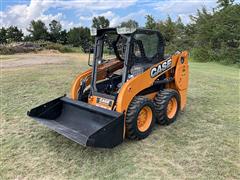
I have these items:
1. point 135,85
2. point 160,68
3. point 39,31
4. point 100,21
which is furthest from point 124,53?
point 100,21

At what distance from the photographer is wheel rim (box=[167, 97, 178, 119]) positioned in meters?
4.78

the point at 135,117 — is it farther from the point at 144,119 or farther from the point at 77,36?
the point at 77,36

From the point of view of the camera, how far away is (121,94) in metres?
3.78

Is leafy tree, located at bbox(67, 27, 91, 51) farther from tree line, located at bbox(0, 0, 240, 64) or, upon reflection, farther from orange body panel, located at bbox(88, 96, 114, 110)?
orange body panel, located at bbox(88, 96, 114, 110)

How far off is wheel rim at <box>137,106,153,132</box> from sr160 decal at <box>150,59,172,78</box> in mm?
566

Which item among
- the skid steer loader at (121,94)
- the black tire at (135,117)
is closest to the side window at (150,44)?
the skid steer loader at (121,94)

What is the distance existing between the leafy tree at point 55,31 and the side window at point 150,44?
31.2 meters

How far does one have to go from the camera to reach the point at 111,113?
12.3 ft

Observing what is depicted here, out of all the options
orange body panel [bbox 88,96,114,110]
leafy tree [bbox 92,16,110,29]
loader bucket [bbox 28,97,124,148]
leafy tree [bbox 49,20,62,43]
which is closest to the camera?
loader bucket [bbox 28,97,124,148]

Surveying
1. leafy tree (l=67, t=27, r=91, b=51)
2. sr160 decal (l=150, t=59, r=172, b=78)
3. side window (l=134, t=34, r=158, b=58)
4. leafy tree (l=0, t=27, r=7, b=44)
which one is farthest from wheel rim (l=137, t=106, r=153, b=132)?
leafy tree (l=0, t=27, r=7, b=44)

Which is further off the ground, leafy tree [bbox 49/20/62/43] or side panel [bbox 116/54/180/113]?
leafy tree [bbox 49/20/62/43]

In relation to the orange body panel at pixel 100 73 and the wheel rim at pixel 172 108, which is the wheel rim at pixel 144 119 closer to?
the wheel rim at pixel 172 108

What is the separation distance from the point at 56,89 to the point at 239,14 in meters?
14.2

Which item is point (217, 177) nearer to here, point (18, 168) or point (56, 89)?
point (18, 168)
